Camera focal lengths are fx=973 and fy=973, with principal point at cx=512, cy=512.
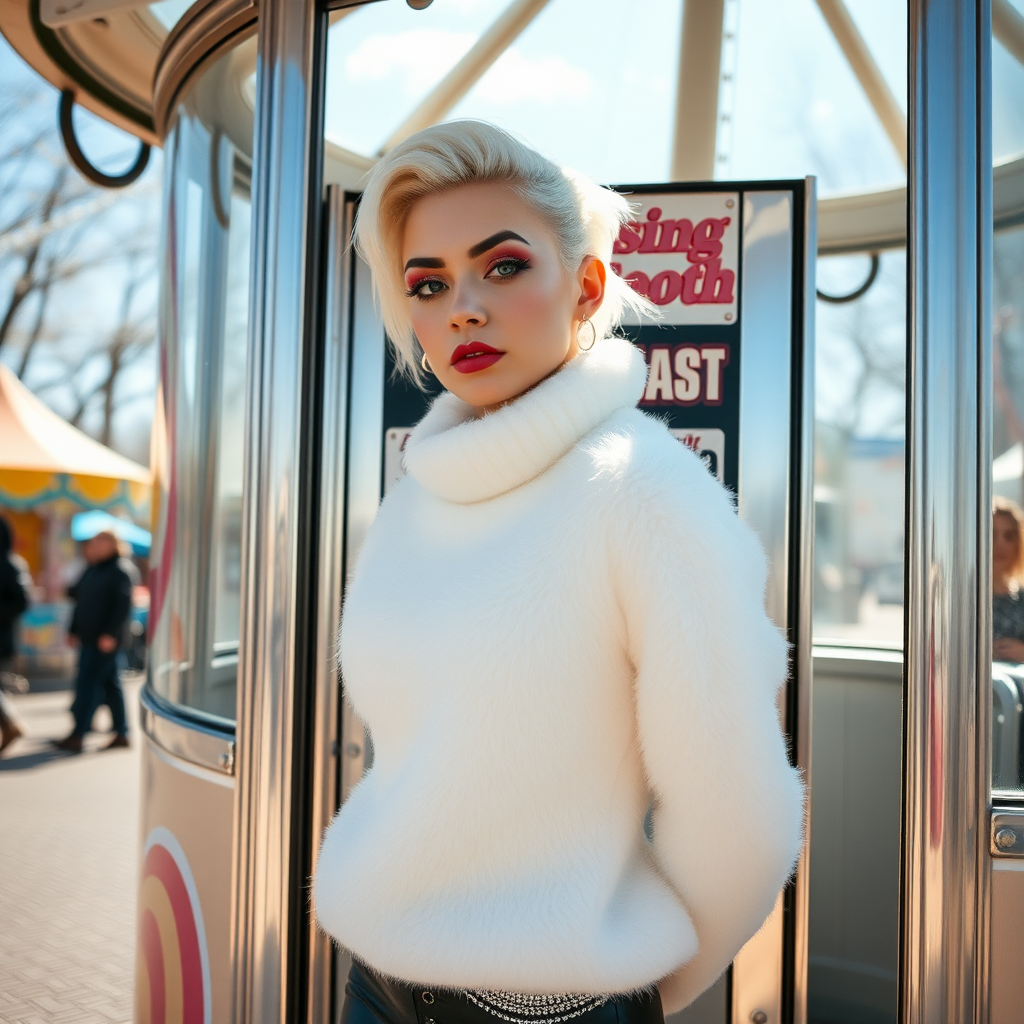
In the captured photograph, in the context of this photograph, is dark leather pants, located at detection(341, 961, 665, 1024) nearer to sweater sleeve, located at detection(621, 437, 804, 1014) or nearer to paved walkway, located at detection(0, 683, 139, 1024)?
sweater sleeve, located at detection(621, 437, 804, 1014)

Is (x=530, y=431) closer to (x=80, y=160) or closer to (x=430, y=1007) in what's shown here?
(x=430, y=1007)

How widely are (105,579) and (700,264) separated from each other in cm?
650

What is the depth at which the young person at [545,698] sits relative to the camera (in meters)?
1.08

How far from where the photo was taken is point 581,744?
3.67 ft

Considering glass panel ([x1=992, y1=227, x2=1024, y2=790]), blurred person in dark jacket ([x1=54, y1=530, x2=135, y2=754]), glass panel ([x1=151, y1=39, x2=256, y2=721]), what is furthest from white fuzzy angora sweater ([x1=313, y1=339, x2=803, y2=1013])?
blurred person in dark jacket ([x1=54, y1=530, x2=135, y2=754])

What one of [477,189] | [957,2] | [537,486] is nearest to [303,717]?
[537,486]

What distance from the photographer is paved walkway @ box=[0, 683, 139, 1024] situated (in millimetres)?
3326

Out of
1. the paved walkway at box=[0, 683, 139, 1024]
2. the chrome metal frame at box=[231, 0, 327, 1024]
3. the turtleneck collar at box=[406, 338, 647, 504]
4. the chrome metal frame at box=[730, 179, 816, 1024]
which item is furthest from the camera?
the paved walkway at box=[0, 683, 139, 1024]

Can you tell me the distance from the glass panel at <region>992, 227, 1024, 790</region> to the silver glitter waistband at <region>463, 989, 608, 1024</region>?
1.01 metres

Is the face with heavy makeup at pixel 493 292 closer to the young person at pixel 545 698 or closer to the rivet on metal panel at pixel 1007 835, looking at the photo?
the young person at pixel 545 698

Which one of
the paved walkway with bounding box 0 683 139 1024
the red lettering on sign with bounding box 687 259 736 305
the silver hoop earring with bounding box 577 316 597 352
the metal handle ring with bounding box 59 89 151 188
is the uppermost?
the metal handle ring with bounding box 59 89 151 188

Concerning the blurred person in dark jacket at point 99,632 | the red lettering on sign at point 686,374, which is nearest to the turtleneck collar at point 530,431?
the red lettering on sign at point 686,374

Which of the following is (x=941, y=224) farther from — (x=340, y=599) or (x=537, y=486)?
(x=340, y=599)

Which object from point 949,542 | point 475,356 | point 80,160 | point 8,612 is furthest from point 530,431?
point 8,612
